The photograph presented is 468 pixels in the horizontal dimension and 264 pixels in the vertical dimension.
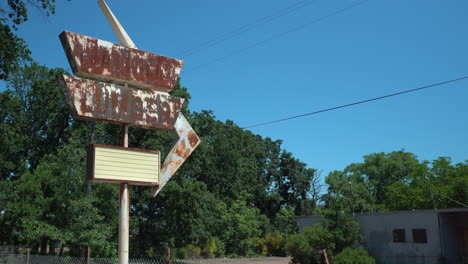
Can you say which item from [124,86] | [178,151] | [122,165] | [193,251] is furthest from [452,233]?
[193,251]

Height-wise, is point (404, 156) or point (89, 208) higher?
point (404, 156)

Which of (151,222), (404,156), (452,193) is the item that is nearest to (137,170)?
(151,222)

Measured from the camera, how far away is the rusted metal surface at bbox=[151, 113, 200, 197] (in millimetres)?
12578

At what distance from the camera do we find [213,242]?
43.2 meters

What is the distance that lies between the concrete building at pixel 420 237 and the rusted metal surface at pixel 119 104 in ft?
52.4

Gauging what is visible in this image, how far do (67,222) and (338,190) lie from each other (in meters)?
42.6

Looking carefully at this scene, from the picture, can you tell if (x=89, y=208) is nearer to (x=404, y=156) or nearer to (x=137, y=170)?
(x=137, y=170)

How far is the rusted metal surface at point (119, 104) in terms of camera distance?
11.1 meters

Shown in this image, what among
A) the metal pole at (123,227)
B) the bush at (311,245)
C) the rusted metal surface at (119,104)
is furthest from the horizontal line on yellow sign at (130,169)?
the bush at (311,245)

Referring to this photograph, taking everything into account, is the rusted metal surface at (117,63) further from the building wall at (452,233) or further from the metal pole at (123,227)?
the building wall at (452,233)

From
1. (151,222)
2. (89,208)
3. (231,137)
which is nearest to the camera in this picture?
(89,208)

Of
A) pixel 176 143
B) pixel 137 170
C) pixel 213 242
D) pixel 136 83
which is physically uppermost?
pixel 136 83

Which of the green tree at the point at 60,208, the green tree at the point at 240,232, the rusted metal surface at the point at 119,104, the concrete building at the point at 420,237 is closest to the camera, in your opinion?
the rusted metal surface at the point at 119,104

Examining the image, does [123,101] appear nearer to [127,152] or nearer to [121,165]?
[127,152]
